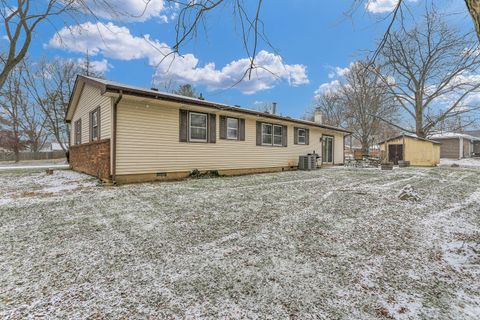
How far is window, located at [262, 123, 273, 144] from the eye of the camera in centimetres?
1074

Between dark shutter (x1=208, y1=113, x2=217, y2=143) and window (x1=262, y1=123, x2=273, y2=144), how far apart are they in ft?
9.19

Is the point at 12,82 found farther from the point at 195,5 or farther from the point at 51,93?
the point at 195,5

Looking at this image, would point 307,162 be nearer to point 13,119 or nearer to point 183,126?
point 183,126

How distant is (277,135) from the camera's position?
37.4ft

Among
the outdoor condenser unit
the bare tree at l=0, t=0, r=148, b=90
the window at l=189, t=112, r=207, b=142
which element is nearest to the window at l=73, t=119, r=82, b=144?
the bare tree at l=0, t=0, r=148, b=90

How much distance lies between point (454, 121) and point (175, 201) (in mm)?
23952

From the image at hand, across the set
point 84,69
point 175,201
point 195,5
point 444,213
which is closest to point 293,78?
point 195,5

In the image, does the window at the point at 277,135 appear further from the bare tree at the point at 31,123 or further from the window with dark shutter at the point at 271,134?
the bare tree at the point at 31,123

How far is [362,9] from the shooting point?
2.82 m

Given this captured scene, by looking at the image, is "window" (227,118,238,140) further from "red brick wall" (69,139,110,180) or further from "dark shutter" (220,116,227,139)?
"red brick wall" (69,139,110,180)

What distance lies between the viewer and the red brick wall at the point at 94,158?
22.5 feet

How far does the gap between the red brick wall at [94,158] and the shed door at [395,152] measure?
20.5m

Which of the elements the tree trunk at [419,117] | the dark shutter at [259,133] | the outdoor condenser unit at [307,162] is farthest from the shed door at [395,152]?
the dark shutter at [259,133]

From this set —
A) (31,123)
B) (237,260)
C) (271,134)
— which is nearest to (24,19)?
(271,134)
